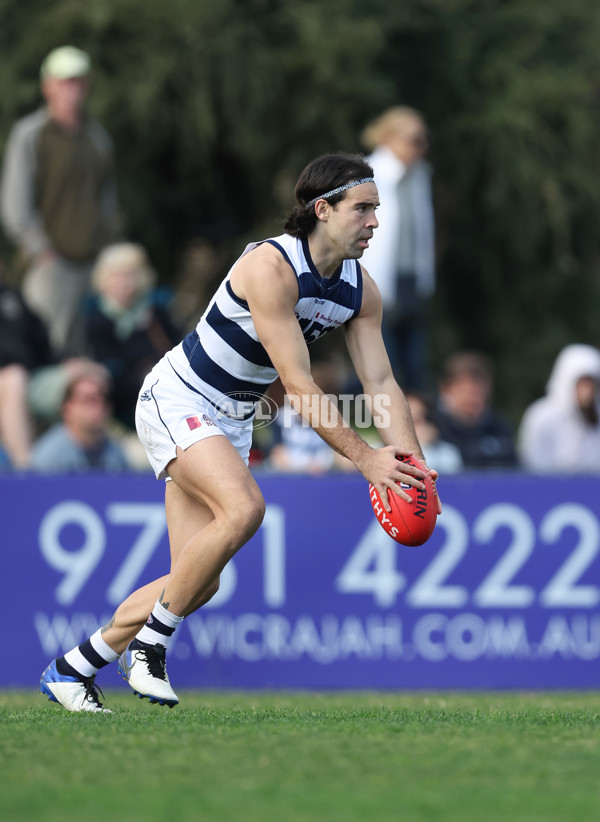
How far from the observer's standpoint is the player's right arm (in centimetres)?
571

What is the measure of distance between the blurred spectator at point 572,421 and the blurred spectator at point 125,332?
3098 millimetres

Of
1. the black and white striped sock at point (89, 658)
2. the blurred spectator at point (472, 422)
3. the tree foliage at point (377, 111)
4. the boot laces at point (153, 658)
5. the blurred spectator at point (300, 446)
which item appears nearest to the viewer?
the boot laces at point (153, 658)

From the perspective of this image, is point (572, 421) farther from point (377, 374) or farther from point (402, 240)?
point (377, 374)

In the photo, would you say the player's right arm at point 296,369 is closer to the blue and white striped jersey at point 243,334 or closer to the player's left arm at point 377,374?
the blue and white striped jersey at point 243,334

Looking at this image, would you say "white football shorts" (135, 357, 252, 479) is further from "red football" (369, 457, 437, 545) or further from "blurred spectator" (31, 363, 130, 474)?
"blurred spectator" (31, 363, 130, 474)

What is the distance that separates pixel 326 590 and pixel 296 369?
4469 millimetres

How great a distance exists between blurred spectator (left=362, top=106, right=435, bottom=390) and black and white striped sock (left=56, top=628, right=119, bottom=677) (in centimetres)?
556

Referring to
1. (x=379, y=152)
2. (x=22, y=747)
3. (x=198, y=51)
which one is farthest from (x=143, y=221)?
(x=22, y=747)

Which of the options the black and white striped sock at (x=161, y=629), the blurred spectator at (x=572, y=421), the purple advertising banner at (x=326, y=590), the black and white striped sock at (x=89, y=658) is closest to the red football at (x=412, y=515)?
the black and white striped sock at (x=161, y=629)

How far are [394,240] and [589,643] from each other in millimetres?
3624

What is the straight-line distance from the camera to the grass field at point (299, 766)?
4008 millimetres

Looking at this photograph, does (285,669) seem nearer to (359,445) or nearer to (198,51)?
(359,445)

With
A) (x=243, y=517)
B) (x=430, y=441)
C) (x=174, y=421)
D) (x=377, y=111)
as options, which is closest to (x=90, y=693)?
(x=243, y=517)

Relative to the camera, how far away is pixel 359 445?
575 centimetres
